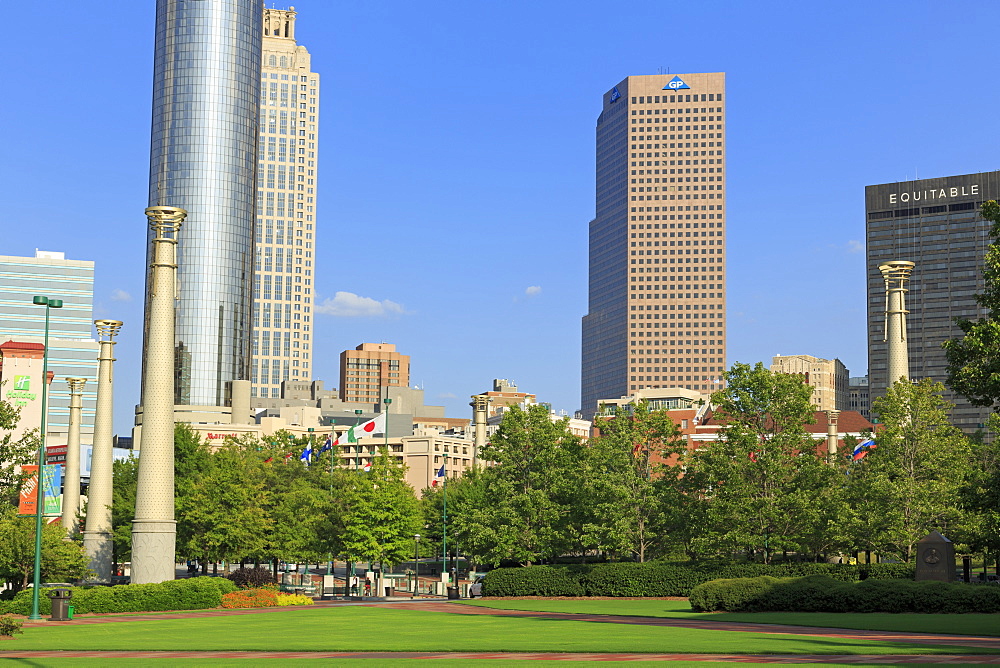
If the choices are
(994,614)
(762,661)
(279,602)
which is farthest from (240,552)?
(762,661)

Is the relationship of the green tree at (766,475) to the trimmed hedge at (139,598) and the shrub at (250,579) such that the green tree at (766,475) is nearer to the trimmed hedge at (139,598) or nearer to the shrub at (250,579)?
the trimmed hedge at (139,598)

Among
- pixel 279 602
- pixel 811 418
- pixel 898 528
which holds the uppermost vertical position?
pixel 811 418

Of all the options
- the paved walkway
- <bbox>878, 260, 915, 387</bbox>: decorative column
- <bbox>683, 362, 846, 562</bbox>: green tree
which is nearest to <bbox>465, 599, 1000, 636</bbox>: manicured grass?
the paved walkway

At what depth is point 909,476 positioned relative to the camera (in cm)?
5781

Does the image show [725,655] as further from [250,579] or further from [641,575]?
[250,579]

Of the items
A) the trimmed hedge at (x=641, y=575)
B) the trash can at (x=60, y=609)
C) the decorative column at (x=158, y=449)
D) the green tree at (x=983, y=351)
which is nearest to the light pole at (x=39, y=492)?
the trash can at (x=60, y=609)

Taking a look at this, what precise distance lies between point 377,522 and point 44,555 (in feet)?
78.6

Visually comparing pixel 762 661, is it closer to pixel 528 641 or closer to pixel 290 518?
pixel 528 641

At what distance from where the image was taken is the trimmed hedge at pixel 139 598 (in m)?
52.2

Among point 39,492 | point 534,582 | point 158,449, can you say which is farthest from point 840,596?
point 158,449

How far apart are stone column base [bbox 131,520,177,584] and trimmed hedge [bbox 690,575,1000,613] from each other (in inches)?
1132

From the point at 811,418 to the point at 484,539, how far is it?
73.3ft

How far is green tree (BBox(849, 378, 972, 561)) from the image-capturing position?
184 feet

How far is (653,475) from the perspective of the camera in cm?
6900
